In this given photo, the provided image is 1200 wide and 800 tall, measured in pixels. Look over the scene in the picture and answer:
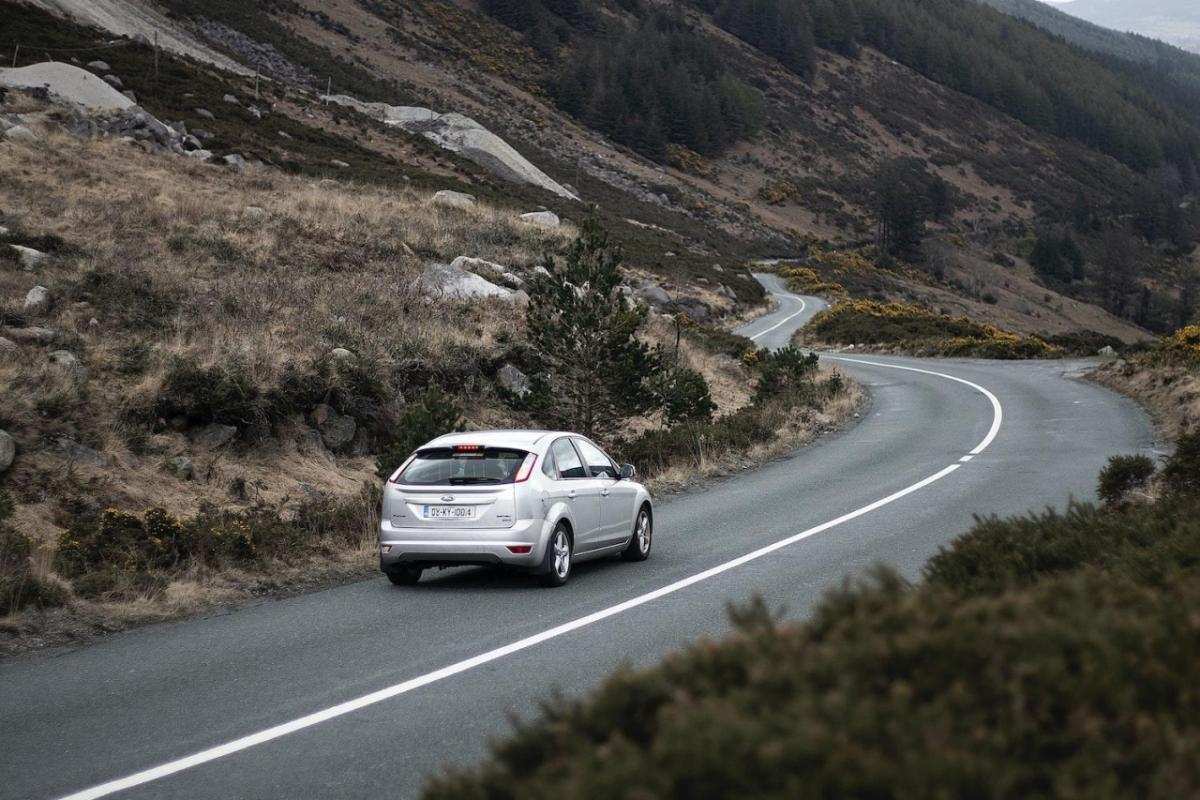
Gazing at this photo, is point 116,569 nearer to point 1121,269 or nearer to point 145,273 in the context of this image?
point 145,273

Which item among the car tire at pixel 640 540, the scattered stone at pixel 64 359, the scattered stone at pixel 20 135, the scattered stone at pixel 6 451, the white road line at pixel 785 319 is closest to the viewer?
the car tire at pixel 640 540

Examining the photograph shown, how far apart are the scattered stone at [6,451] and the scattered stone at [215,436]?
2.98 metres

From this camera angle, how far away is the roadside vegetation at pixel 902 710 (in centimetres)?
232

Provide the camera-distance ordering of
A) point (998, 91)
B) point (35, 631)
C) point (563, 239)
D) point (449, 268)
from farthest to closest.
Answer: point (998, 91) < point (563, 239) < point (449, 268) < point (35, 631)

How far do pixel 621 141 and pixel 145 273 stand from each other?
10344cm

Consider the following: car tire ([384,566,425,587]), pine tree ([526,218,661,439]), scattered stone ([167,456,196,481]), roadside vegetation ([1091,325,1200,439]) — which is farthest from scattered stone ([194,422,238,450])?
roadside vegetation ([1091,325,1200,439])

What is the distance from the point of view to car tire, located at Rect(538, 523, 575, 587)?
34.3 feet

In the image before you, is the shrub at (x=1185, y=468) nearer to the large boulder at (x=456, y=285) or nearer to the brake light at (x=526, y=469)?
the brake light at (x=526, y=469)

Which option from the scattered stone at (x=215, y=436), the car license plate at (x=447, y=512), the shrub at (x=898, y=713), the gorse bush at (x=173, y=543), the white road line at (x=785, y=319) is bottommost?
the white road line at (x=785, y=319)

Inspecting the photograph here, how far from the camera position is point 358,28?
10050 cm

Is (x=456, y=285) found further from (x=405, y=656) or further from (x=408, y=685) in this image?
(x=408, y=685)

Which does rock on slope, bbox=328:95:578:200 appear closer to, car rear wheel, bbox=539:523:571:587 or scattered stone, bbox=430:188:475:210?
scattered stone, bbox=430:188:475:210

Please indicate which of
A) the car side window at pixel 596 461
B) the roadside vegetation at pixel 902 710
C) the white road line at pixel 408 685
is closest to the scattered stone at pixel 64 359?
the car side window at pixel 596 461

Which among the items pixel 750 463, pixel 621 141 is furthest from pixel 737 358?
pixel 621 141
